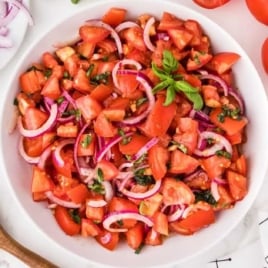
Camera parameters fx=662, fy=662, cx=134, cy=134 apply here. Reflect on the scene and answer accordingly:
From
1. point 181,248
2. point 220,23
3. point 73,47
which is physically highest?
point 73,47

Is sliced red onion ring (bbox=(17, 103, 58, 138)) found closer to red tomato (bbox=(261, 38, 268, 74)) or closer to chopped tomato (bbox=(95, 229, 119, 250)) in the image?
chopped tomato (bbox=(95, 229, 119, 250))

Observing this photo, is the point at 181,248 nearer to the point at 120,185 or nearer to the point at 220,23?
the point at 120,185

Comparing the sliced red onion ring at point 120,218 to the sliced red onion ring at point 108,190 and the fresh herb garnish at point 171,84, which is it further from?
the fresh herb garnish at point 171,84

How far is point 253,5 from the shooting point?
1.39 m

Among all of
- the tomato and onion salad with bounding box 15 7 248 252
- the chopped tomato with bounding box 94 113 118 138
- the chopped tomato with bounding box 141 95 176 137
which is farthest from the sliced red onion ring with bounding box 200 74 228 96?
the chopped tomato with bounding box 94 113 118 138

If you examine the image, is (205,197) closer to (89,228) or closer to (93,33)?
(89,228)

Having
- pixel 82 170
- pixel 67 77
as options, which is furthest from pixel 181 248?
pixel 67 77

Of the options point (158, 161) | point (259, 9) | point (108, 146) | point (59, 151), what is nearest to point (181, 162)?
point (158, 161)

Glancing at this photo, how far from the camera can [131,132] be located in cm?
134

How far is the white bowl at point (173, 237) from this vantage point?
1.35 meters

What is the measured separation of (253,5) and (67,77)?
1.37 feet

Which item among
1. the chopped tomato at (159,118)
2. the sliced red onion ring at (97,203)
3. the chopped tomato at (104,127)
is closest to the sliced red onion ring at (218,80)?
the chopped tomato at (159,118)

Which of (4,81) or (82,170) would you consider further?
(4,81)

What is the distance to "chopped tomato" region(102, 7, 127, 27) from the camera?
136 centimetres
